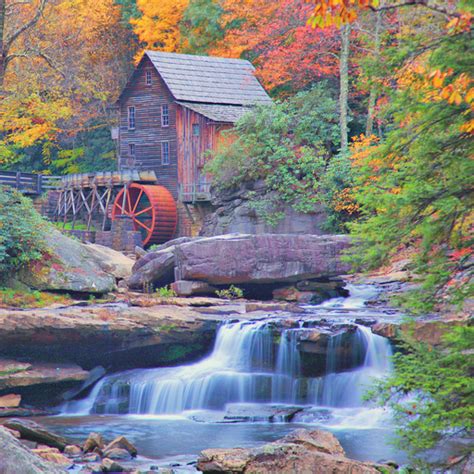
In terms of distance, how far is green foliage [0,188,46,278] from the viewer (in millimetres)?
21609

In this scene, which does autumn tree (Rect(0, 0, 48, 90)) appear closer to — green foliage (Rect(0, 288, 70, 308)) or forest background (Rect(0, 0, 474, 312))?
forest background (Rect(0, 0, 474, 312))

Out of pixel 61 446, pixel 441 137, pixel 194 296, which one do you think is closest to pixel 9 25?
pixel 194 296

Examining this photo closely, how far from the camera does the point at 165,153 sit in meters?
41.4

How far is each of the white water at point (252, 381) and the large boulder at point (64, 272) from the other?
4490 mm

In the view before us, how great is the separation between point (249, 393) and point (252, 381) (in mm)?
249

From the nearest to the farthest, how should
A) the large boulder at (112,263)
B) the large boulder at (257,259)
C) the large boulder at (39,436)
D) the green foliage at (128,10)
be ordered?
the large boulder at (39,436) < the large boulder at (257,259) < the large boulder at (112,263) < the green foliage at (128,10)

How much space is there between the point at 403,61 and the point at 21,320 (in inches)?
425

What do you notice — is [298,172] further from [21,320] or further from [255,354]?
[21,320]

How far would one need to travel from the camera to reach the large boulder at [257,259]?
2297 centimetres

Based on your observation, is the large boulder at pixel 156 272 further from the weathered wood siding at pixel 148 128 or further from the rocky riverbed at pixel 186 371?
the weathered wood siding at pixel 148 128

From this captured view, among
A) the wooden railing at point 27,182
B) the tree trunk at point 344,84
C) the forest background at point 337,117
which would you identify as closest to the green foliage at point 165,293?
the forest background at point 337,117

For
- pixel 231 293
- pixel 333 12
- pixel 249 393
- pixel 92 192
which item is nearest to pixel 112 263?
pixel 231 293

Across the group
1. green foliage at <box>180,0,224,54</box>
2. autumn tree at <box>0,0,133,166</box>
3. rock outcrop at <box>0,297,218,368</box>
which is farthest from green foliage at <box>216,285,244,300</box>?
green foliage at <box>180,0,224,54</box>

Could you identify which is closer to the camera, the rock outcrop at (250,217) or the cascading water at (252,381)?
the cascading water at (252,381)
